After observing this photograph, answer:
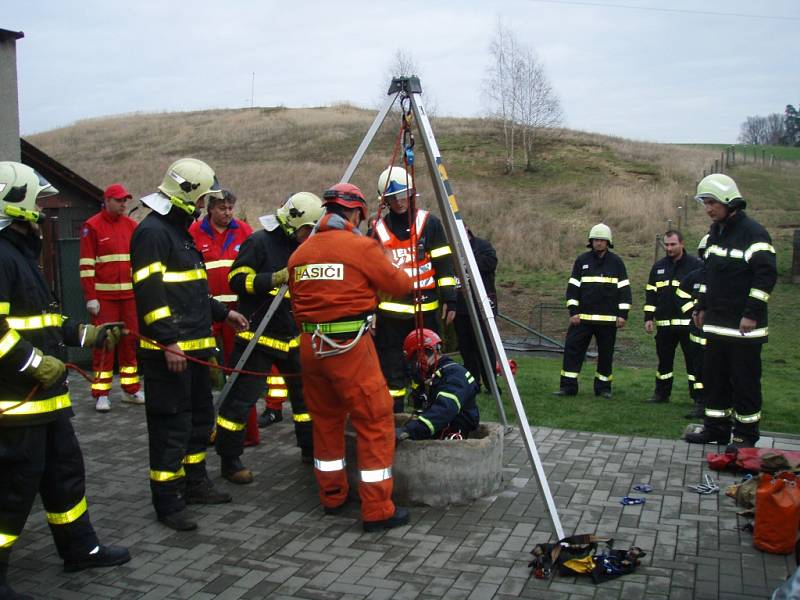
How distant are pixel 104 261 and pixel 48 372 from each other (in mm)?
4561

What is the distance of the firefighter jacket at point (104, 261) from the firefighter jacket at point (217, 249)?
1179 mm

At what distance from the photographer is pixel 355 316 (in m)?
5.32

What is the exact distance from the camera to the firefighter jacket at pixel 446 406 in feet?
19.0

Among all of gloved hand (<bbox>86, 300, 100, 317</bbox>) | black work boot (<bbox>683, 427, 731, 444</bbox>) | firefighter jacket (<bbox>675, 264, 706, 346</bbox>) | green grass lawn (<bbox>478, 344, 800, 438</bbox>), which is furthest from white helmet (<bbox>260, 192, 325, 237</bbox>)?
firefighter jacket (<bbox>675, 264, 706, 346</bbox>)

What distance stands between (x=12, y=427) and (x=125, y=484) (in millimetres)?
2196

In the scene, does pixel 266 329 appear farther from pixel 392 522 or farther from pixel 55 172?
pixel 55 172

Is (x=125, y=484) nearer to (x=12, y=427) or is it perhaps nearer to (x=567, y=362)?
(x=12, y=427)

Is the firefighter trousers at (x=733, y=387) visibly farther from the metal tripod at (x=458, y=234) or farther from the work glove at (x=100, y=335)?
the work glove at (x=100, y=335)

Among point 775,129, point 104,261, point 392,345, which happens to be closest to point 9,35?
point 104,261

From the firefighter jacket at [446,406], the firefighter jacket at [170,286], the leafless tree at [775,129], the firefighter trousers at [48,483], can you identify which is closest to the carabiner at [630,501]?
the firefighter jacket at [446,406]

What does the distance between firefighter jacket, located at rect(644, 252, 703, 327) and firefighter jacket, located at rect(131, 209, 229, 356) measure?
5.81 meters

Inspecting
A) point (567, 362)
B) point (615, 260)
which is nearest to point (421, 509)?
point (567, 362)

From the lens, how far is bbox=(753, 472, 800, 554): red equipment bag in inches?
194

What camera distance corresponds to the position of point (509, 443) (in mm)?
7449
